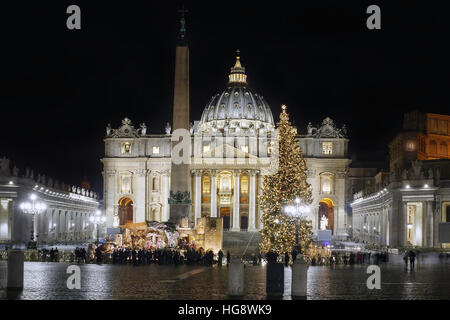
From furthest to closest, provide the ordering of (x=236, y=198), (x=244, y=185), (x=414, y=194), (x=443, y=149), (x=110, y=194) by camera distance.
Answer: (x=244, y=185), (x=110, y=194), (x=236, y=198), (x=443, y=149), (x=414, y=194)

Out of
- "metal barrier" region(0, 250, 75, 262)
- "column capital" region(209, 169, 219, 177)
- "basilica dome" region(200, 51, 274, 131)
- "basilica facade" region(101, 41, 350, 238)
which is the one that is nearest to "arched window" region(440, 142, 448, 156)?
"basilica facade" region(101, 41, 350, 238)

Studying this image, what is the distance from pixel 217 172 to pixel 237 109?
35247 mm

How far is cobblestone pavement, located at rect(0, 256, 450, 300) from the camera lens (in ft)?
64.3

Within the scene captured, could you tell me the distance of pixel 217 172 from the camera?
336ft

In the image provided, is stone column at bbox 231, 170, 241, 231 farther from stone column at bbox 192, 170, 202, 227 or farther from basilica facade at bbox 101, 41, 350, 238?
stone column at bbox 192, 170, 202, 227

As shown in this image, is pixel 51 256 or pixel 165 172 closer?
pixel 51 256

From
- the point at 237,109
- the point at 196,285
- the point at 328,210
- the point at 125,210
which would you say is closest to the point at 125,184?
the point at 125,210

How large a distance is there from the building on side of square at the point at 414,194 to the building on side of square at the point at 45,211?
27.8 m

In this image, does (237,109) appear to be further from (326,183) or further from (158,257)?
(158,257)

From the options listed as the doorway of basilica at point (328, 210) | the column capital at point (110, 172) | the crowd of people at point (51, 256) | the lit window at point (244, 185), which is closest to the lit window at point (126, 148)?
the column capital at point (110, 172)

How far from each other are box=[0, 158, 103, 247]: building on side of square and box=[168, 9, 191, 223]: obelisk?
16.9 meters

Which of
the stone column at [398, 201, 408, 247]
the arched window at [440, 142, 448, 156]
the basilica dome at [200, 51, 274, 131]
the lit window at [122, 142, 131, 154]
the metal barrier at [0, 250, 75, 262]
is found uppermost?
the basilica dome at [200, 51, 274, 131]

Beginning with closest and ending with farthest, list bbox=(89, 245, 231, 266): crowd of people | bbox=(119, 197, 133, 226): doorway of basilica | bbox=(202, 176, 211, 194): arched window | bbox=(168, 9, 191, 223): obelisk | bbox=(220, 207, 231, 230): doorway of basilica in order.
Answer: bbox=(89, 245, 231, 266): crowd of people < bbox=(168, 9, 191, 223): obelisk < bbox=(202, 176, 211, 194): arched window < bbox=(220, 207, 231, 230): doorway of basilica < bbox=(119, 197, 133, 226): doorway of basilica
